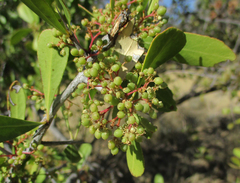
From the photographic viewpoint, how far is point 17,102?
93 centimetres

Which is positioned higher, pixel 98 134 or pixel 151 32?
pixel 151 32

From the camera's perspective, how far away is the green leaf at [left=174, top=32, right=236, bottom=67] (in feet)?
2.22

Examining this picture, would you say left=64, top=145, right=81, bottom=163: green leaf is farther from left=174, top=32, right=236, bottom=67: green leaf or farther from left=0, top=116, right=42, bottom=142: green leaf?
left=174, top=32, right=236, bottom=67: green leaf

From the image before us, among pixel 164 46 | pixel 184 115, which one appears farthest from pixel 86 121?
pixel 184 115

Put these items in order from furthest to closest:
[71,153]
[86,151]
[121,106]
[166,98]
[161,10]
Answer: [86,151], [71,153], [166,98], [161,10], [121,106]

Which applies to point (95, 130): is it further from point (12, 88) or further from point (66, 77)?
point (66, 77)

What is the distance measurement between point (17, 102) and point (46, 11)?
59cm

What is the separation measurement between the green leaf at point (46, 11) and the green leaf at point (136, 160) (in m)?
0.55

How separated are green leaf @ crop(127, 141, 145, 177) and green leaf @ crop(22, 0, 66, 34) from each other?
546 millimetres

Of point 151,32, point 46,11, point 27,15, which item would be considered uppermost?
point 27,15

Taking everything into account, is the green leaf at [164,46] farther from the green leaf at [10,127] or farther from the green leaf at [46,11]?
the green leaf at [10,127]

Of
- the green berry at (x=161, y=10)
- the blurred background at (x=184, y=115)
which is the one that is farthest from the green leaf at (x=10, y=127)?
the blurred background at (x=184, y=115)

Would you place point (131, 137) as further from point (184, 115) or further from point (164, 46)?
point (184, 115)

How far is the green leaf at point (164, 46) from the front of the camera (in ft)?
1.83
